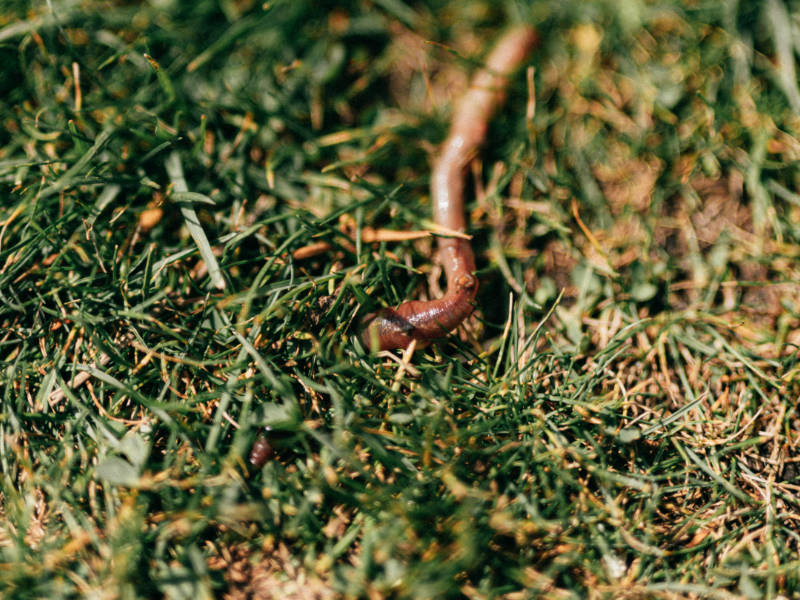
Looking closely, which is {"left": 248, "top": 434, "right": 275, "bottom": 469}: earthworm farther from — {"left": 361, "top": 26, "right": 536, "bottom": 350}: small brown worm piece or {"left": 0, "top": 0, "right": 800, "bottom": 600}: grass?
{"left": 361, "top": 26, "right": 536, "bottom": 350}: small brown worm piece

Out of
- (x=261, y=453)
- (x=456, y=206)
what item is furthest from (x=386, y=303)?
(x=261, y=453)

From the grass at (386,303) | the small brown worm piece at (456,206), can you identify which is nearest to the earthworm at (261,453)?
the grass at (386,303)

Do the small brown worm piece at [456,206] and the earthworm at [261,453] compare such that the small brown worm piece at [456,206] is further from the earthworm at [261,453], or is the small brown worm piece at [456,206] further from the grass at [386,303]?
the earthworm at [261,453]

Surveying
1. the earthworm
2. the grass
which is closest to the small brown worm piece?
the grass

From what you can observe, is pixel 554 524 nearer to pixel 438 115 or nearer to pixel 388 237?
pixel 388 237

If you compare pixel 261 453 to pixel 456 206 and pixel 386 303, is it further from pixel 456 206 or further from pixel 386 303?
pixel 456 206

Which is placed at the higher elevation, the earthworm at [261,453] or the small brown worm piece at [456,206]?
the small brown worm piece at [456,206]

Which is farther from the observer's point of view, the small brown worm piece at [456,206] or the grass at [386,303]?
the small brown worm piece at [456,206]

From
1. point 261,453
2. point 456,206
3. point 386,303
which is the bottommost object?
point 261,453
